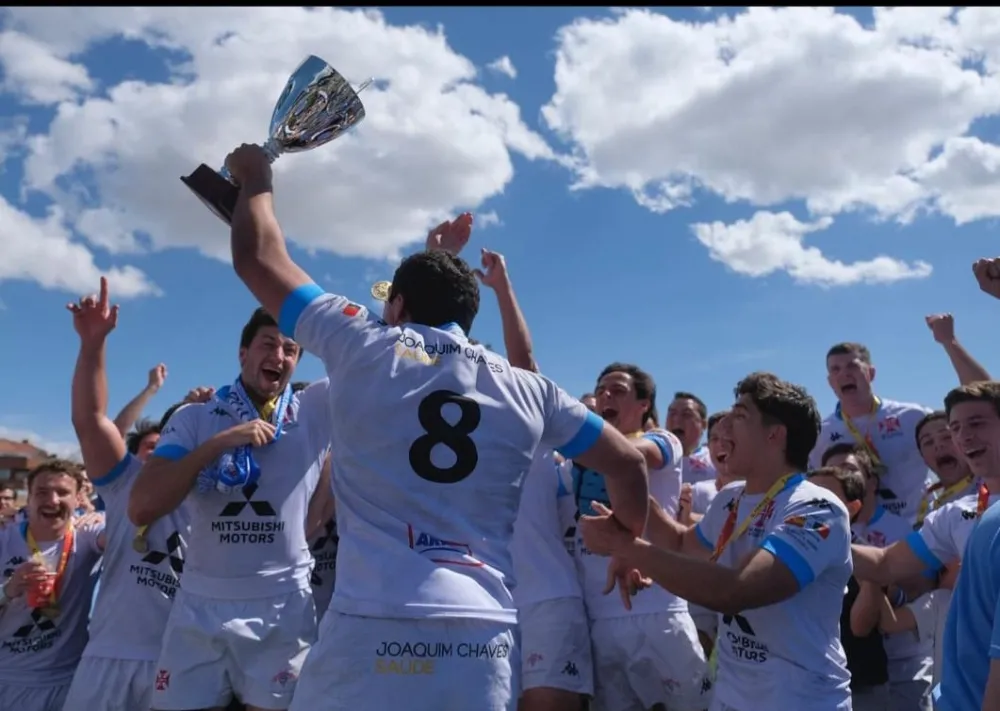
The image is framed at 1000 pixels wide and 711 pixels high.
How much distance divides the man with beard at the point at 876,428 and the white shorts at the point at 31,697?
246 inches

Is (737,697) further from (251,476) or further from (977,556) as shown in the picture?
(251,476)

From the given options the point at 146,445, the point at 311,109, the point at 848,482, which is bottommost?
the point at 848,482

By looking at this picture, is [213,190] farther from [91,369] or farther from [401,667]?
[91,369]

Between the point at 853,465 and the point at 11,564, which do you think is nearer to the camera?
the point at 11,564

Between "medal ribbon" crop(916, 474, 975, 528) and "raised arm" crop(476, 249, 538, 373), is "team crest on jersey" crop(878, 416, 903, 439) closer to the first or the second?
"medal ribbon" crop(916, 474, 975, 528)

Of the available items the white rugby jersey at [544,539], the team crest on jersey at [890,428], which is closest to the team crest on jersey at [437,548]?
the white rugby jersey at [544,539]

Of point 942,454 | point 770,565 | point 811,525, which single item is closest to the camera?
point 770,565

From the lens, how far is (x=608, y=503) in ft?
16.7

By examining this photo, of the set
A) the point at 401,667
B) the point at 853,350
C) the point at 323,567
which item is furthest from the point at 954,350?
the point at 401,667

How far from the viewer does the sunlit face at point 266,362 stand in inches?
191

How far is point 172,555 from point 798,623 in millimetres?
3801

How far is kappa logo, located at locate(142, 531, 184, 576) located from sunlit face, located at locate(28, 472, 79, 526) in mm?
1174

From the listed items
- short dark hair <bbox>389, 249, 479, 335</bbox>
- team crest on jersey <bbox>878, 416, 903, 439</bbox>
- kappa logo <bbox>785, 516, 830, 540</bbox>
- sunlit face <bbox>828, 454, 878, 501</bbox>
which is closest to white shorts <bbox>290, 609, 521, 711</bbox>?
short dark hair <bbox>389, 249, 479, 335</bbox>

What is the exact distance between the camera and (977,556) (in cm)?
249
